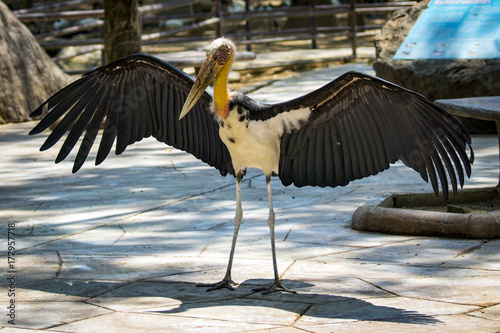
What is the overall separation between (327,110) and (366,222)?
1.30m

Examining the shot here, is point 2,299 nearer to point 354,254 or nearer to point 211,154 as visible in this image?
point 211,154

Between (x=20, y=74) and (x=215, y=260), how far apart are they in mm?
6721

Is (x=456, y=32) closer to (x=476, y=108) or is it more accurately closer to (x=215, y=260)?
(x=476, y=108)

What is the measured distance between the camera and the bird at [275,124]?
160 inches

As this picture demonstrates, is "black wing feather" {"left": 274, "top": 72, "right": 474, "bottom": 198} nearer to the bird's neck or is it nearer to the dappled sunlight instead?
the bird's neck

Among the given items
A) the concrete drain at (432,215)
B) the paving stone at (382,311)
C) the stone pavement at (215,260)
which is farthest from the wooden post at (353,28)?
the paving stone at (382,311)

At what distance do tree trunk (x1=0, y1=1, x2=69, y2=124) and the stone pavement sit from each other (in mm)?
3189

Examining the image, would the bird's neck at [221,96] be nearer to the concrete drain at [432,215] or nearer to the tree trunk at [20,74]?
the concrete drain at [432,215]

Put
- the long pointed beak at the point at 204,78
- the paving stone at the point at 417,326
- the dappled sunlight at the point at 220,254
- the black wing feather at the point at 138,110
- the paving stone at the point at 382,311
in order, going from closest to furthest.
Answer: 1. the paving stone at the point at 417,326
2. the paving stone at the point at 382,311
3. the dappled sunlight at the point at 220,254
4. the long pointed beak at the point at 204,78
5. the black wing feather at the point at 138,110

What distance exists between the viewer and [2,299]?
401 cm

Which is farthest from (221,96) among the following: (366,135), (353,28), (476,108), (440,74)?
(353,28)

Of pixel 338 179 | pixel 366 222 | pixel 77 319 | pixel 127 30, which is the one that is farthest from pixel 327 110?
pixel 127 30

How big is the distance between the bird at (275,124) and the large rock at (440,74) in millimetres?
4549

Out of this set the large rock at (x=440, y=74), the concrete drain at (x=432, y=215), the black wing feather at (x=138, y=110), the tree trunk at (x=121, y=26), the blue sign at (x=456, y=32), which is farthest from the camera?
the tree trunk at (x=121, y=26)
